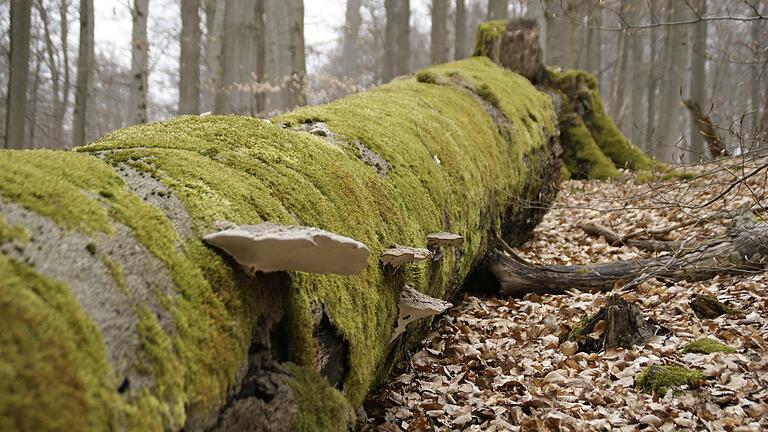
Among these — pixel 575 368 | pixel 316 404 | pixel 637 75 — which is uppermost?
pixel 637 75

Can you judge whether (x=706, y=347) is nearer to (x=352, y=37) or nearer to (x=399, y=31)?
(x=399, y=31)

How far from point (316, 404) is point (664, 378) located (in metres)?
2.46

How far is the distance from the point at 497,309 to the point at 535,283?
549 millimetres

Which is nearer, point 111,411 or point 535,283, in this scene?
point 111,411

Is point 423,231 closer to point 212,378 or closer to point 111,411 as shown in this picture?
point 212,378

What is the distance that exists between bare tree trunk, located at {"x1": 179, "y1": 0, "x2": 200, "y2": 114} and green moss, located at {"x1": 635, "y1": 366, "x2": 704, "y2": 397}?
48.4ft

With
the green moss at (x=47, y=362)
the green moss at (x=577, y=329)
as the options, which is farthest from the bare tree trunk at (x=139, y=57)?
the green moss at (x=47, y=362)

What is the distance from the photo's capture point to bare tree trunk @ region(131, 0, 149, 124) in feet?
38.1

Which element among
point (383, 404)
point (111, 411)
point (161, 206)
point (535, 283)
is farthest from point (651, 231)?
point (111, 411)

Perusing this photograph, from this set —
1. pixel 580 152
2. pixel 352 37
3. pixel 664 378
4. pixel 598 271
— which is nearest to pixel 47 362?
pixel 664 378

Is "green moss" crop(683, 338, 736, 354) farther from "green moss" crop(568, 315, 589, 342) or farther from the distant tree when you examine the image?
the distant tree

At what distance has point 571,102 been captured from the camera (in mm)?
11703

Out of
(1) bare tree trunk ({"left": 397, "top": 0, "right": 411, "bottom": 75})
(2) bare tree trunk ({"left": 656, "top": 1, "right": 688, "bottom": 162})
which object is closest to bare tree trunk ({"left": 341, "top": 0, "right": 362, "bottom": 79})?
(1) bare tree trunk ({"left": 397, "top": 0, "right": 411, "bottom": 75})

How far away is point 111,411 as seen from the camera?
49.1 inches
